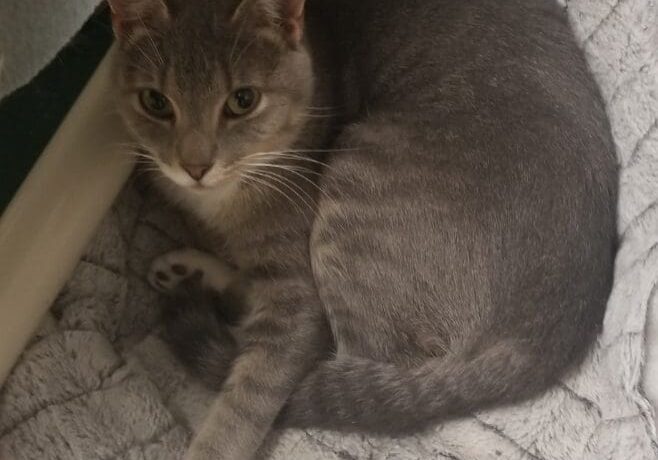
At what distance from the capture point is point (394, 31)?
1.46 m

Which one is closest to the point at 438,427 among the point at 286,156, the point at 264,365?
the point at 264,365

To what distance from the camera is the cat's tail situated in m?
1.26

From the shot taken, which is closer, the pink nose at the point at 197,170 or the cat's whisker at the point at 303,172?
the pink nose at the point at 197,170

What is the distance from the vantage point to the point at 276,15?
1.23 metres

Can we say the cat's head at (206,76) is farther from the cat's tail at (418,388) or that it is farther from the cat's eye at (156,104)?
the cat's tail at (418,388)

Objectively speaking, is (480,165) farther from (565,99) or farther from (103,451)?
(103,451)

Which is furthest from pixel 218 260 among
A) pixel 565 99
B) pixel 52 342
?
pixel 565 99

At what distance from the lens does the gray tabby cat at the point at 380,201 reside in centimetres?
124

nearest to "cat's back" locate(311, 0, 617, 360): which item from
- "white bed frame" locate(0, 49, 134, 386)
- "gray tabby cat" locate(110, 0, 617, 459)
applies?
"gray tabby cat" locate(110, 0, 617, 459)

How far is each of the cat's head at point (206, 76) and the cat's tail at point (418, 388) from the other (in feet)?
1.28

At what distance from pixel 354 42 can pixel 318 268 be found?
445 mm

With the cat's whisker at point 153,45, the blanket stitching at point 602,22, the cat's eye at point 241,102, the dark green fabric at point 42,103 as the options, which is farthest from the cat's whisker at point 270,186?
the blanket stitching at point 602,22

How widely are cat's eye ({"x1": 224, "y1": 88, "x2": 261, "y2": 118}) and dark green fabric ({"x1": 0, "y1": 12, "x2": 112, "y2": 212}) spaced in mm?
405

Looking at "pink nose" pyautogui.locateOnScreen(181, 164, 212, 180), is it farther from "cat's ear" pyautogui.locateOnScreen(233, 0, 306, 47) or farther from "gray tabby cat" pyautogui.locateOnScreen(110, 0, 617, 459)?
"cat's ear" pyautogui.locateOnScreen(233, 0, 306, 47)
